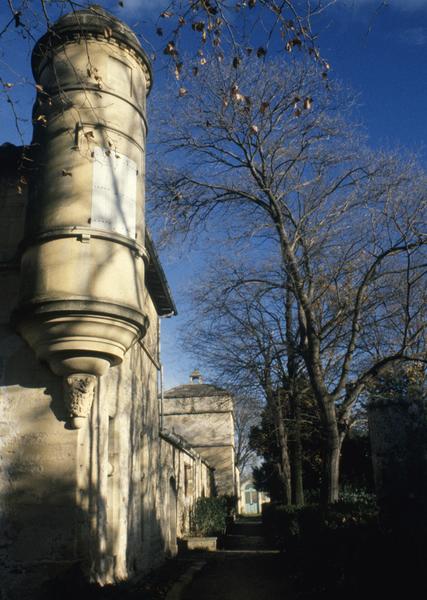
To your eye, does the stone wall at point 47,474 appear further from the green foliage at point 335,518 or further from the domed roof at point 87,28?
the green foliage at point 335,518

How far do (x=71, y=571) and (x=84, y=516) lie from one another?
0.65 metres

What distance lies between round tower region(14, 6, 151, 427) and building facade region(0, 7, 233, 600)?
0.02 m

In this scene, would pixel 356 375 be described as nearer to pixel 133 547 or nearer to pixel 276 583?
pixel 276 583

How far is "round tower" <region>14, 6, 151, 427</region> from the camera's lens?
672 cm

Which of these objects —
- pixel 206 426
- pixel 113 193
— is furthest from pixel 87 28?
pixel 206 426

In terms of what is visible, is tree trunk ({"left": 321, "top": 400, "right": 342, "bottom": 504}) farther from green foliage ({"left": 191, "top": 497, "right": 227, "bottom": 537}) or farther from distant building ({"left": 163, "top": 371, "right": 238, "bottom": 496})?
distant building ({"left": 163, "top": 371, "right": 238, "bottom": 496})

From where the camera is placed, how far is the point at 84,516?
6.70 meters

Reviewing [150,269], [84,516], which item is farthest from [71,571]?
[150,269]

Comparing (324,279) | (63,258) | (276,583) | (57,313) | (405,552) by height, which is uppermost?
(324,279)

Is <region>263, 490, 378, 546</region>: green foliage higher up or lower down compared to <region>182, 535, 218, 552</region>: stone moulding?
higher up

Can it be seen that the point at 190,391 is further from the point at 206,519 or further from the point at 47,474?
the point at 47,474

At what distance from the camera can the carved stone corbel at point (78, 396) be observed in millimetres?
6840

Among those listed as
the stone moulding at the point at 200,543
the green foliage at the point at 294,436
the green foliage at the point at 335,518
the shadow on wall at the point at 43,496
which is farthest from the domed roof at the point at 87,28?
the stone moulding at the point at 200,543

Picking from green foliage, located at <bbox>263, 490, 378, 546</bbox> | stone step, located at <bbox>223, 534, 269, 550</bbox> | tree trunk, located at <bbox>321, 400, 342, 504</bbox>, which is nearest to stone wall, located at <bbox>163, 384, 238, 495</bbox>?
stone step, located at <bbox>223, 534, 269, 550</bbox>
